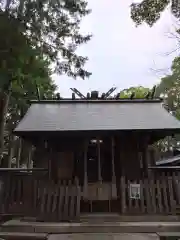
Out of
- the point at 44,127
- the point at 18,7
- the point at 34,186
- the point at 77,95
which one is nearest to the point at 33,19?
the point at 18,7

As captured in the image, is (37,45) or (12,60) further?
(37,45)

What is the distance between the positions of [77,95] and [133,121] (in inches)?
162

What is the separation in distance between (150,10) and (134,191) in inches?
213

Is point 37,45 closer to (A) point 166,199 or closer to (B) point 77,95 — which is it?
(B) point 77,95

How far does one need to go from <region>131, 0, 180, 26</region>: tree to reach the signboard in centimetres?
491

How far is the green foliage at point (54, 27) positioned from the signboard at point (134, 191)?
5.54 metres

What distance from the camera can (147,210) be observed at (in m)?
6.76

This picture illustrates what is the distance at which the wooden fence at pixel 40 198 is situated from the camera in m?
6.66

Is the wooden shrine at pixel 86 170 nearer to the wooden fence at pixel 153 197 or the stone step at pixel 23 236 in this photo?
the wooden fence at pixel 153 197

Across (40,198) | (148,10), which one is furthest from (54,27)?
(40,198)

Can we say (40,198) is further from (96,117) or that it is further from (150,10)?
(150,10)

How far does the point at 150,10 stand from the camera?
295 inches

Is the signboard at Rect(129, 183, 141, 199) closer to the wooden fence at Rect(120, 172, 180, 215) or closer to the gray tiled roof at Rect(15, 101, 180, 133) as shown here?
the wooden fence at Rect(120, 172, 180, 215)

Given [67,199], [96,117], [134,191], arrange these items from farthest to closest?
[96,117] → [134,191] → [67,199]
